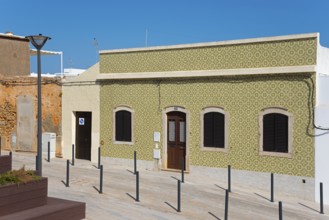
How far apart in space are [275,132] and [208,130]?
2.67m

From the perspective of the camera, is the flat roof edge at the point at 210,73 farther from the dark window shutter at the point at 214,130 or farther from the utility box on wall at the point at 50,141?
the utility box on wall at the point at 50,141

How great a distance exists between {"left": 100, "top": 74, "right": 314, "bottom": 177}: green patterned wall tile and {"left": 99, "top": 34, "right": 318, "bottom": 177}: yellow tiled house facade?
0.11ft

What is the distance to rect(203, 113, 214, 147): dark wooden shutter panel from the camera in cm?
1744

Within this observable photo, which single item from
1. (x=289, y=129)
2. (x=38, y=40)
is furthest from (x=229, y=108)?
(x=38, y=40)

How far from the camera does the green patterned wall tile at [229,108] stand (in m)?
15.6

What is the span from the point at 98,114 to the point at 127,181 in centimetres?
484

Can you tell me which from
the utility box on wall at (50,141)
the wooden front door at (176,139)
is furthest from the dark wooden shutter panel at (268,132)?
the utility box on wall at (50,141)

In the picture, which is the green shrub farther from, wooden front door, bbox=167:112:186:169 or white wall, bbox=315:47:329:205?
white wall, bbox=315:47:329:205

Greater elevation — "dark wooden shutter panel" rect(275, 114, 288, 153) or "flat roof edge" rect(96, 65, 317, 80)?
"flat roof edge" rect(96, 65, 317, 80)

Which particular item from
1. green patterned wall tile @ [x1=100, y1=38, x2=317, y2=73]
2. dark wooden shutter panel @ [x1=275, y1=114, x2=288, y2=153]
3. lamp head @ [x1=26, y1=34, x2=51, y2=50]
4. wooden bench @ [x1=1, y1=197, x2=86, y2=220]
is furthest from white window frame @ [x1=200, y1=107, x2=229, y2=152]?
wooden bench @ [x1=1, y1=197, x2=86, y2=220]

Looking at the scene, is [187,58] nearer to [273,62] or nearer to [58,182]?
[273,62]

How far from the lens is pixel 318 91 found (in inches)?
604

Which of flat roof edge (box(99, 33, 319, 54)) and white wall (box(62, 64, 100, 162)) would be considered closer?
flat roof edge (box(99, 33, 319, 54))

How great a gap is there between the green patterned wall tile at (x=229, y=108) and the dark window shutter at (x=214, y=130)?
12.9 inches
